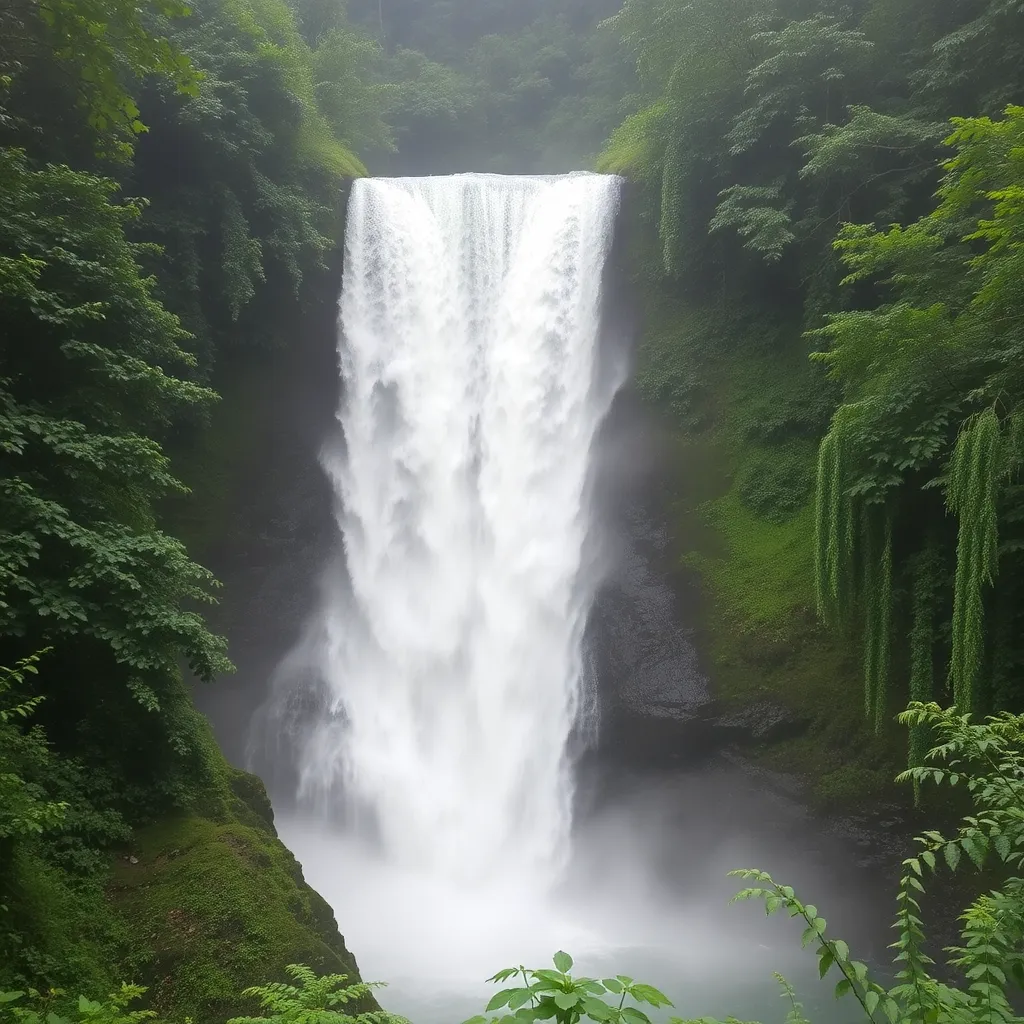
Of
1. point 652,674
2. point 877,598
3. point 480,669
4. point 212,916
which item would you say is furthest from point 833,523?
point 480,669

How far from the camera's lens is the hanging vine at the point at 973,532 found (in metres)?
6.14

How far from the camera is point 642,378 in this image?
15.0 meters

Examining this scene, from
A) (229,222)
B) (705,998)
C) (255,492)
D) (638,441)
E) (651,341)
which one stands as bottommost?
(705,998)

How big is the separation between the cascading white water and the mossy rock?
475 centimetres

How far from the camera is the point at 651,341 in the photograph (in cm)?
1541

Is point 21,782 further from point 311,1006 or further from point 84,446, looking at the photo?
point 84,446

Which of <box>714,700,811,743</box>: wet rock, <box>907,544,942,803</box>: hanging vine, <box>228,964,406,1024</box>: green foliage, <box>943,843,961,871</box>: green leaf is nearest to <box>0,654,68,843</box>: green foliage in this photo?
<box>228,964,406,1024</box>: green foliage

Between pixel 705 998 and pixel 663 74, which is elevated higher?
pixel 663 74

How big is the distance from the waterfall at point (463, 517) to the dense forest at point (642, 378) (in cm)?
135

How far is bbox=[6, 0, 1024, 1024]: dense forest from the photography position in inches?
225

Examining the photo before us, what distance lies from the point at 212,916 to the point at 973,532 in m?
6.63

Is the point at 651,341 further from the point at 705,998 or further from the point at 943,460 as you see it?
the point at 705,998

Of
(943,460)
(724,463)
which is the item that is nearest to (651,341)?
(724,463)

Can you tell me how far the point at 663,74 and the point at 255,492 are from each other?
12.3 m
